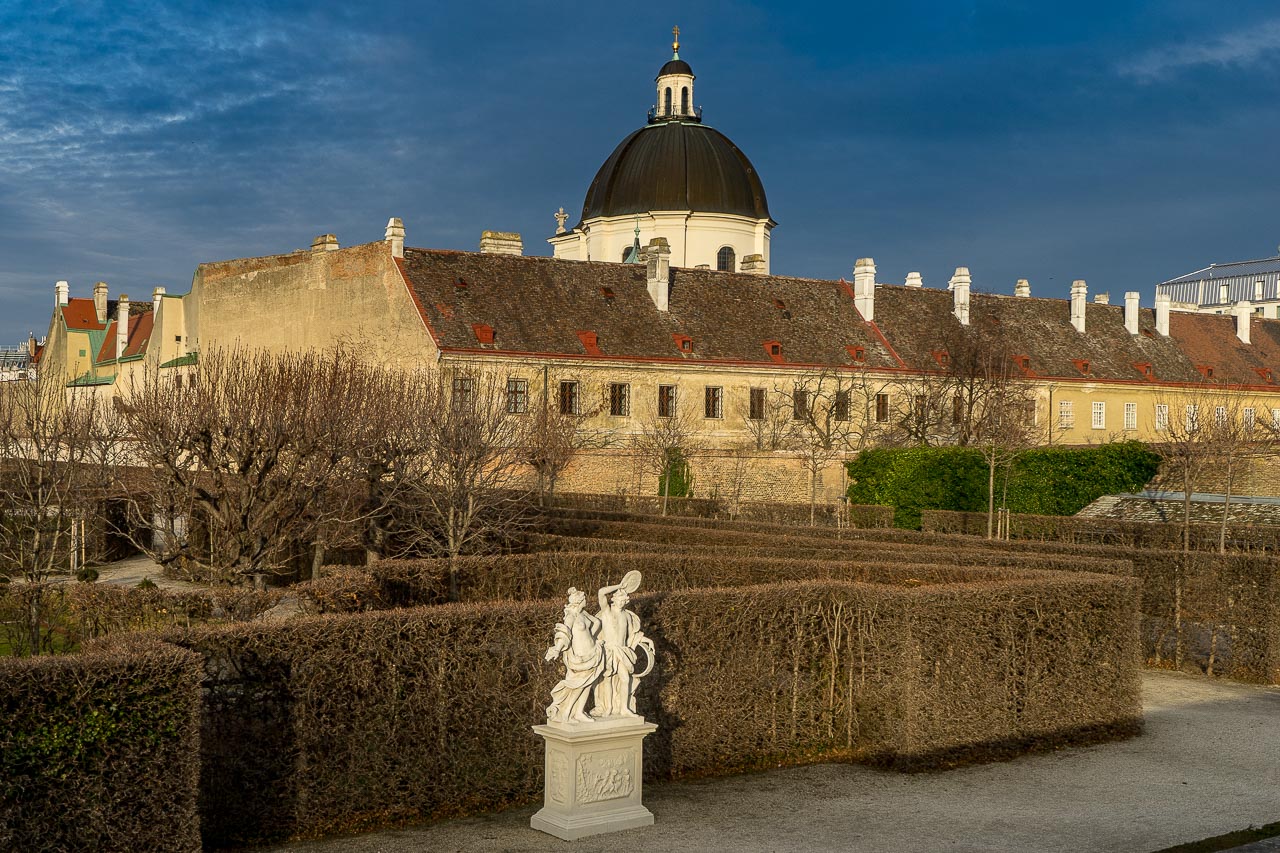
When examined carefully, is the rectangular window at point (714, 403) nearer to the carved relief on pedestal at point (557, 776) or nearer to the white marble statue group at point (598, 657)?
the white marble statue group at point (598, 657)

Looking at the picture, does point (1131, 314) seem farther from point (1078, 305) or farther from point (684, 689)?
point (684, 689)

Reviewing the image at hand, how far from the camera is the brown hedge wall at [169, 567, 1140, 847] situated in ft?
33.2

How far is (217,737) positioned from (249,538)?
→ 11222mm

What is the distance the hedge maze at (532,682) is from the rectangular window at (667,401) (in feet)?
88.9

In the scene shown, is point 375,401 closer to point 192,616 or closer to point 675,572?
point 675,572

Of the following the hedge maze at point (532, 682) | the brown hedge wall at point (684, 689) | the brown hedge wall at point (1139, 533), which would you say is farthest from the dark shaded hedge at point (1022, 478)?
the brown hedge wall at point (684, 689)

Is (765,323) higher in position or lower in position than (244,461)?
higher

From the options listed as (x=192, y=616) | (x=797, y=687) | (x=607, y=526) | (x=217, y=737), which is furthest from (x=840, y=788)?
(x=607, y=526)

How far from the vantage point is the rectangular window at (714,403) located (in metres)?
46.7

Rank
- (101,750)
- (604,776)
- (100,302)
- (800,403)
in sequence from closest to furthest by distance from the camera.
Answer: (101,750) < (604,776) < (800,403) < (100,302)

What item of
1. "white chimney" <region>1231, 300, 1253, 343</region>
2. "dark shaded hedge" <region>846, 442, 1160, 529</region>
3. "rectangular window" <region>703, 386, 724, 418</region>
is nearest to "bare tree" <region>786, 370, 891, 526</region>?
"rectangular window" <region>703, 386, 724, 418</region>

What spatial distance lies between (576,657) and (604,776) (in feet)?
3.36

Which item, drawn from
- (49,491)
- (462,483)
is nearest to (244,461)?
(462,483)

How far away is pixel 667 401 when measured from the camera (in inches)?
1813
